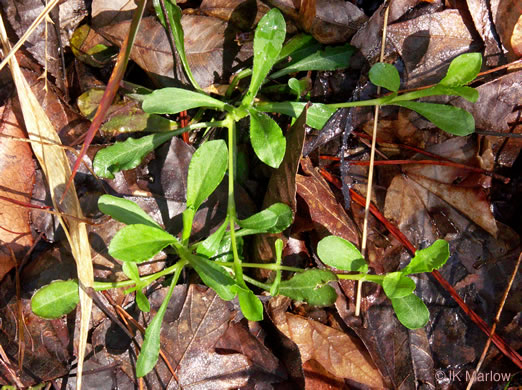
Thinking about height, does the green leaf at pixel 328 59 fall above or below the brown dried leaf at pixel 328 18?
below

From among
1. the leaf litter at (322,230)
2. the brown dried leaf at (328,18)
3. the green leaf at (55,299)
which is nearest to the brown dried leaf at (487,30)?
the leaf litter at (322,230)

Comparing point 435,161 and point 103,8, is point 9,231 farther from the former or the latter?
point 435,161

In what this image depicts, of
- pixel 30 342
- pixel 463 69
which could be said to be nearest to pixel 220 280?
pixel 30 342

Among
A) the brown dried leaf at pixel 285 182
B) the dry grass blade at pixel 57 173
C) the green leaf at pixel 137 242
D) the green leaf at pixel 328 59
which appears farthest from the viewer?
the green leaf at pixel 328 59

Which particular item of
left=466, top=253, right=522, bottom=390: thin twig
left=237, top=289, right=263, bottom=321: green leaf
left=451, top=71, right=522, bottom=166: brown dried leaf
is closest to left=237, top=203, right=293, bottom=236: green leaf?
left=237, top=289, right=263, bottom=321: green leaf

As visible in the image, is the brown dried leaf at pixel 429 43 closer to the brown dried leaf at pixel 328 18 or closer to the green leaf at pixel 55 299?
the brown dried leaf at pixel 328 18

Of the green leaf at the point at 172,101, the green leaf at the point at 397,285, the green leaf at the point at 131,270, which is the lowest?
the green leaf at the point at 397,285

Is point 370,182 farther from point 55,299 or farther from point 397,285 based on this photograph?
point 55,299
